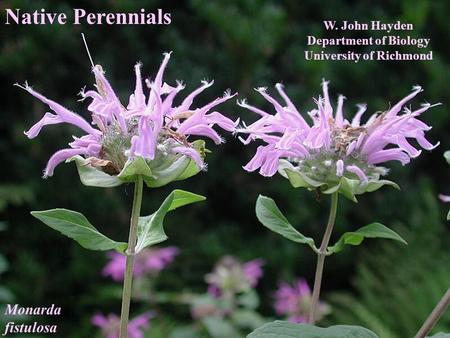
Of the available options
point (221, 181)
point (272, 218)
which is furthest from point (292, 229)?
point (221, 181)

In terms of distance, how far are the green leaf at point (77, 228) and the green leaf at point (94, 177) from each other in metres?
0.03

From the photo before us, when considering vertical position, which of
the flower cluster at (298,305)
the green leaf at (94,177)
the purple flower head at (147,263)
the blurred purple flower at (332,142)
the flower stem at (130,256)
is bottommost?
the flower cluster at (298,305)

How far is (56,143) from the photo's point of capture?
2.07 meters

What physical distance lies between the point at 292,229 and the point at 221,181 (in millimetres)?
1654

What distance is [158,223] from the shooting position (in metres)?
0.51

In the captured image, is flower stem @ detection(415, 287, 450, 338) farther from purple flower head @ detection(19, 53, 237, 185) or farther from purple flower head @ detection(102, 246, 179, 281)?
purple flower head @ detection(102, 246, 179, 281)

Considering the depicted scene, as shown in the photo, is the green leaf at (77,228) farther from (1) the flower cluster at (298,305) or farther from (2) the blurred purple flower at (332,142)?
(1) the flower cluster at (298,305)

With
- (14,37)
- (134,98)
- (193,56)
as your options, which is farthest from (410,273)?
(134,98)

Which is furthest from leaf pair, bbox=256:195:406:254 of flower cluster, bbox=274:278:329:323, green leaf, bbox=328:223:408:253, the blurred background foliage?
the blurred background foliage

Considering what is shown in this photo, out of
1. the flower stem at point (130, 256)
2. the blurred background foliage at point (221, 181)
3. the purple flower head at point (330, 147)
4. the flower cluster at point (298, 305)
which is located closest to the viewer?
the flower stem at point (130, 256)

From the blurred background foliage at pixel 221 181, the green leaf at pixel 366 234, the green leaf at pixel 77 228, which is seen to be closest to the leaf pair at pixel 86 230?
the green leaf at pixel 77 228

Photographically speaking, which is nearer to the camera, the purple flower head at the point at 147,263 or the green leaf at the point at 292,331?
the green leaf at the point at 292,331

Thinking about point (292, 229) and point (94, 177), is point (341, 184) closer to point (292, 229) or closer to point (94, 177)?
point (292, 229)

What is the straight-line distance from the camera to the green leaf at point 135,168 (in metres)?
A: 0.49
